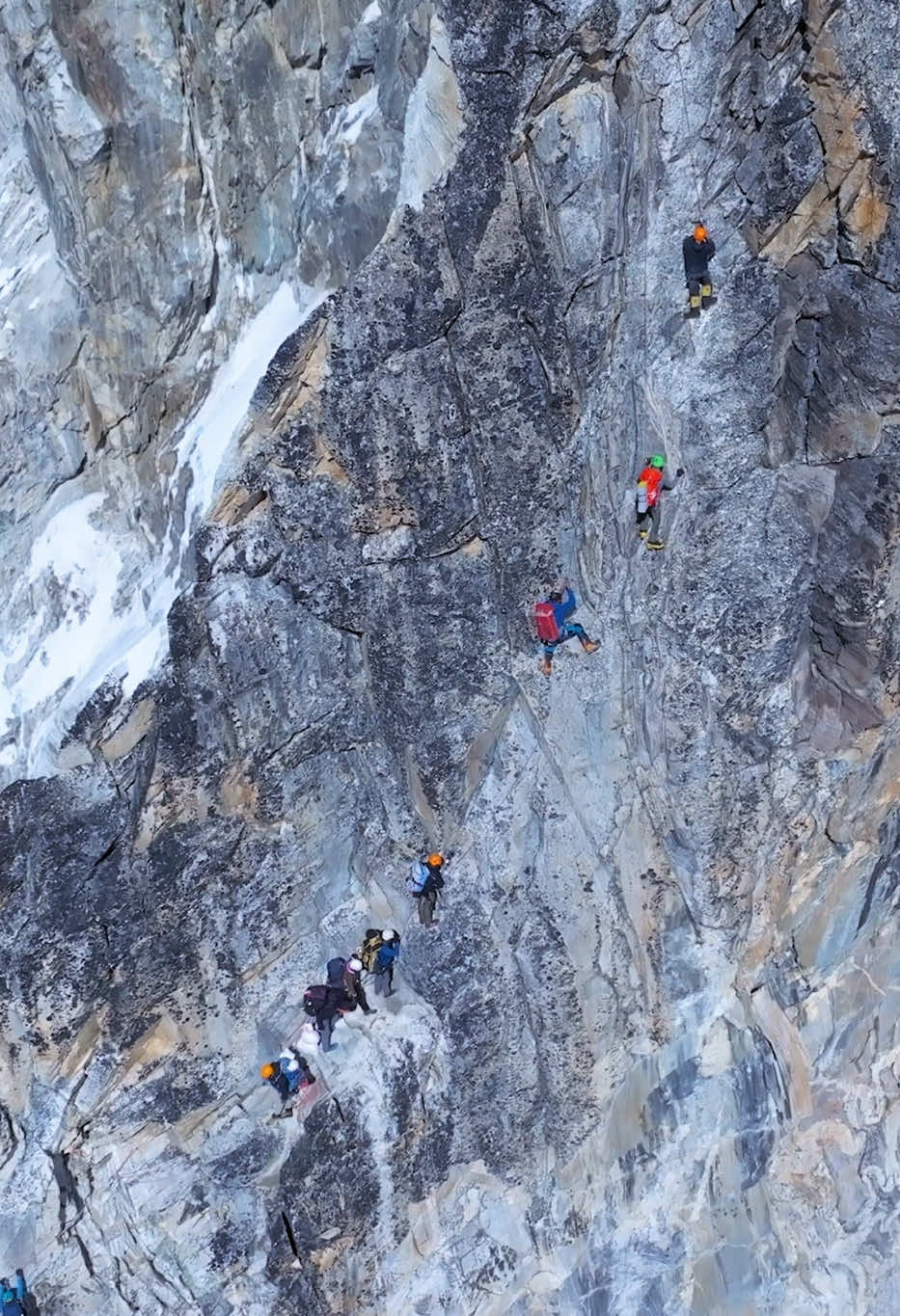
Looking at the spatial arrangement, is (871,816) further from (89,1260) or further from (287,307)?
(89,1260)

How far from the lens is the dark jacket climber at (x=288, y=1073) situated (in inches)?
395

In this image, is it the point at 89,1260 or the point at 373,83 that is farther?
the point at 89,1260

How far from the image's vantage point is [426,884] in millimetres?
10023

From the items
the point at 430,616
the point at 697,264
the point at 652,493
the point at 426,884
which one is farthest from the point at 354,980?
the point at 697,264

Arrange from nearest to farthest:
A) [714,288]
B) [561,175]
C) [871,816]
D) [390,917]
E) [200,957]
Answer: [561,175] < [714,288] < [200,957] < [390,917] < [871,816]

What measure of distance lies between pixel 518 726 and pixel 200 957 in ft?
10.2

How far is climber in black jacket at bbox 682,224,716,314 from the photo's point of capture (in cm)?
881

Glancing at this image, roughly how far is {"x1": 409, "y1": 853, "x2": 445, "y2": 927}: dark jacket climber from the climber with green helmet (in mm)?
3080

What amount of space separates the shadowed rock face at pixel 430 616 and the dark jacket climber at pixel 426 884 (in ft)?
0.55

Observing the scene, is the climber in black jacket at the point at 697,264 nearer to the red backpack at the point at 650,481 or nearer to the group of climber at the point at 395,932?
the group of climber at the point at 395,932

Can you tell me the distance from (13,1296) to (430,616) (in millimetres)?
6113

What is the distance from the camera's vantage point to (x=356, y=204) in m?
8.52

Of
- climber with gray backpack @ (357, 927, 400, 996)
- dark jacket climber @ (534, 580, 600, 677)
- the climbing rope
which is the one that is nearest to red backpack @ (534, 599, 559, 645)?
dark jacket climber @ (534, 580, 600, 677)

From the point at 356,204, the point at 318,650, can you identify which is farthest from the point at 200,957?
the point at 356,204
